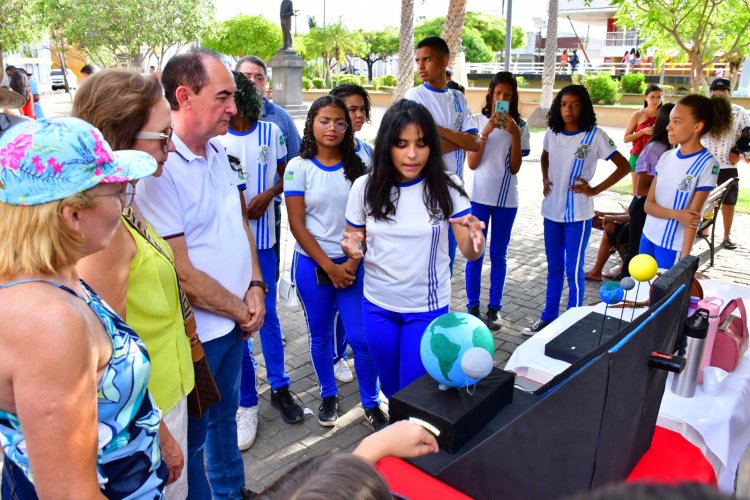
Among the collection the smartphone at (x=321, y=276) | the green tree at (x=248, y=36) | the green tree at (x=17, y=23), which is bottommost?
the smartphone at (x=321, y=276)

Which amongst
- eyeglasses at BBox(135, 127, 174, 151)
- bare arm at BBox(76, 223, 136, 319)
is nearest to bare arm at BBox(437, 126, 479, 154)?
eyeglasses at BBox(135, 127, 174, 151)

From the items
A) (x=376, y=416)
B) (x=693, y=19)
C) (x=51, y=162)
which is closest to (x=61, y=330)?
(x=51, y=162)

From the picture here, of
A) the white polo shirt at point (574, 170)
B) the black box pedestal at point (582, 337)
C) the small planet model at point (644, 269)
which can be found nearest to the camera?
the small planet model at point (644, 269)

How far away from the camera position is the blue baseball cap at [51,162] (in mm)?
1199

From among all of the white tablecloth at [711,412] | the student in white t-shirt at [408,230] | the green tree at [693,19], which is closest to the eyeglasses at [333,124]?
the student in white t-shirt at [408,230]

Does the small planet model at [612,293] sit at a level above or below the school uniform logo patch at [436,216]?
below

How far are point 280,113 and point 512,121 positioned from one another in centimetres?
190

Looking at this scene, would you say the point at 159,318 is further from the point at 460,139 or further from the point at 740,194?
the point at 740,194

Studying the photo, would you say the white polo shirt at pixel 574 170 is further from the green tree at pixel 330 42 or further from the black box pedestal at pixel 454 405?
the green tree at pixel 330 42

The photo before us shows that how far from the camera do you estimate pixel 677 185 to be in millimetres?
3641

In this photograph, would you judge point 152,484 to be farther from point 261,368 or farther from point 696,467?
point 261,368

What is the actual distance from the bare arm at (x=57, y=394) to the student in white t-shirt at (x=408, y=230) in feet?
4.92

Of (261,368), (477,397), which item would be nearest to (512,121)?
(261,368)

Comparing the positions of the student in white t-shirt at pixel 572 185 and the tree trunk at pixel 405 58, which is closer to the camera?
the student in white t-shirt at pixel 572 185
